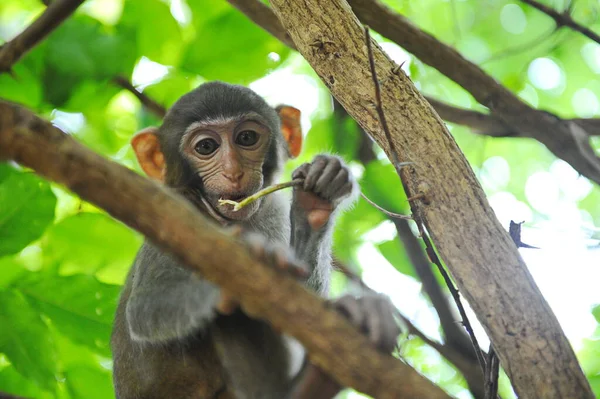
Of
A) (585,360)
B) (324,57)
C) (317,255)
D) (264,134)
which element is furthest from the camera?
(585,360)

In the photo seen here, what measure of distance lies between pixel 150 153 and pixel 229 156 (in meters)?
0.73

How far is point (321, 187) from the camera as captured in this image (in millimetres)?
3764

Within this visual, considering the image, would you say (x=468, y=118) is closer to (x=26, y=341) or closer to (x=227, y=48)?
(x=227, y=48)

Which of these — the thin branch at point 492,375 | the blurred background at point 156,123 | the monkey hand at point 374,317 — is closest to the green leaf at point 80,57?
the blurred background at point 156,123

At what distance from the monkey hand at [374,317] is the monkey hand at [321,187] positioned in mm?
1233

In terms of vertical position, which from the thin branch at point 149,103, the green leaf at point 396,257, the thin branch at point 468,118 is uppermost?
the thin branch at point 468,118

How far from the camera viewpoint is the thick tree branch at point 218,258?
6.57 feet

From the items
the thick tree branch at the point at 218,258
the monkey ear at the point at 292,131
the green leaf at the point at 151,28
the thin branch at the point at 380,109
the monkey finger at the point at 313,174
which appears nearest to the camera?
the thick tree branch at the point at 218,258

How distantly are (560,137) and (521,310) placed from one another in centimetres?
212

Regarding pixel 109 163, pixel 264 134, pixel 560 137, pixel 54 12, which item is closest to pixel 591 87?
pixel 560 137

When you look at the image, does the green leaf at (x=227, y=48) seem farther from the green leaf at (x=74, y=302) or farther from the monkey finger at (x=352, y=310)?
the monkey finger at (x=352, y=310)

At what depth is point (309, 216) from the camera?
12.8 ft

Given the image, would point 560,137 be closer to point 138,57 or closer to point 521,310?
point 521,310

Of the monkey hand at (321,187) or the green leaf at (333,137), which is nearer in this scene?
the monkey hand at (321,187)
